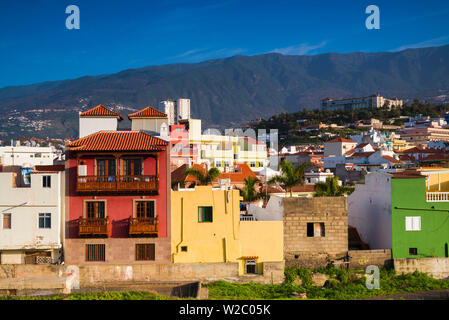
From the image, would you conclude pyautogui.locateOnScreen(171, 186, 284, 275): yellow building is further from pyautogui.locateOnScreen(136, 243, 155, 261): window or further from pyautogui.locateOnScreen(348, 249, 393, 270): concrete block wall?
pyautogui.locateOnScreen(348, 249, 393, 270): concrete block wall

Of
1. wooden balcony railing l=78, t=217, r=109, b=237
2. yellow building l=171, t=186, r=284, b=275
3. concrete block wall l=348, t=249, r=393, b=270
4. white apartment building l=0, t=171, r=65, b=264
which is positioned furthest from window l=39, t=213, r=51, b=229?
concrete block wall l=348, t=249, r=393, b=270

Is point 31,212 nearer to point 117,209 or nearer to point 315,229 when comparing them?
point 117,209

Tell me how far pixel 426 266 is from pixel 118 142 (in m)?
16.9

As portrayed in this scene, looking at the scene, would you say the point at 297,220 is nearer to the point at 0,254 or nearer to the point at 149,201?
the point at 149,201

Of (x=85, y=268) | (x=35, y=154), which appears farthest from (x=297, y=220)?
(x=35, y=154)

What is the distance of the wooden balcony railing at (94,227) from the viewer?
982 inches

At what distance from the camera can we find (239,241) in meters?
25.4

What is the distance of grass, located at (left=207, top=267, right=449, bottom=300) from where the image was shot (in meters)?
23.4

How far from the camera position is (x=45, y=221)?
2527cm

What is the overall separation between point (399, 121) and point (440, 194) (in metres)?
140

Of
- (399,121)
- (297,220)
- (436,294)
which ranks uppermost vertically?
(399,121)

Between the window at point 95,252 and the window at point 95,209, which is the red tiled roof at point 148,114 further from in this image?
the window at point 95,252

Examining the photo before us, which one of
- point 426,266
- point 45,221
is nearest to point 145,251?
point 45,221

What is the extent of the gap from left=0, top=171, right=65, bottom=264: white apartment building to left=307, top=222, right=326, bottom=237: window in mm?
12551
